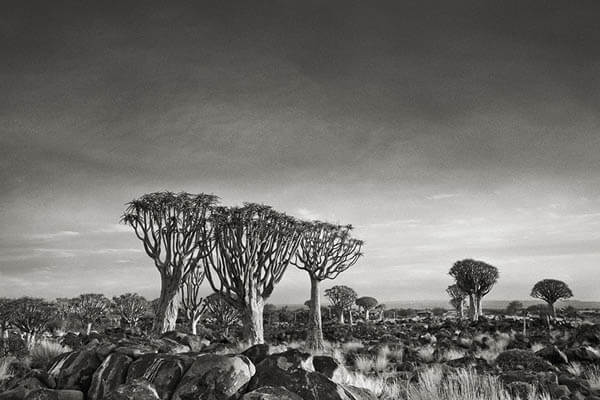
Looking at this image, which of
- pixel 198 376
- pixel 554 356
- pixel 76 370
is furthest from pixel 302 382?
pixel 554 356

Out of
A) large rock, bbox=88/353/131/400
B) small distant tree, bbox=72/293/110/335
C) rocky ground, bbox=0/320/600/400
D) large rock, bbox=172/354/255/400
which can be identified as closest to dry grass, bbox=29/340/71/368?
rocky ground, bbox=0/320/600/400

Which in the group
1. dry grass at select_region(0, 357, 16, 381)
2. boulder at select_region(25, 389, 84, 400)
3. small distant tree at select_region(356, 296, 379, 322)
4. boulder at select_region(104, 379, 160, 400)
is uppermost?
boulder at select_region(104, 379, 160, 400)

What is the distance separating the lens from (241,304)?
1463 cm

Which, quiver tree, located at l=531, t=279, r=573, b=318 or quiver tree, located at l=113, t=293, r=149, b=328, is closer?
quiver tree, located at l=531, t=279, r=573, b=318

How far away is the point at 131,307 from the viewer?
39688mm

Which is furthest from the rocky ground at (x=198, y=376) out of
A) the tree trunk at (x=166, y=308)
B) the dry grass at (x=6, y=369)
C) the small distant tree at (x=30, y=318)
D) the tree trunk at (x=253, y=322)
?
the small distant tree at (x=30, y=318)

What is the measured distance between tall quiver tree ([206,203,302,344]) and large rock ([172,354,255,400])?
27.8 feet

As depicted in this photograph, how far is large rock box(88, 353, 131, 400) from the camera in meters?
6.28

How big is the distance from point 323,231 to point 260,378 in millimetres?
13094

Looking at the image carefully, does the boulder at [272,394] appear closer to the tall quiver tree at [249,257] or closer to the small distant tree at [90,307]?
the tall quiver tree at [249,257]

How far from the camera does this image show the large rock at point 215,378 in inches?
211

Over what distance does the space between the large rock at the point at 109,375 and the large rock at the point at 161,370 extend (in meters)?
0.26

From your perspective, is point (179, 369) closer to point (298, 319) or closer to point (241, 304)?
point (241, 304)

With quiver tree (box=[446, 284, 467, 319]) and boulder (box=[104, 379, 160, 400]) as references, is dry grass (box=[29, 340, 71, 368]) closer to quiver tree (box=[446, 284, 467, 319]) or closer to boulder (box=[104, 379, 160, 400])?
boulder (box=[104, 379, 160, 400])
